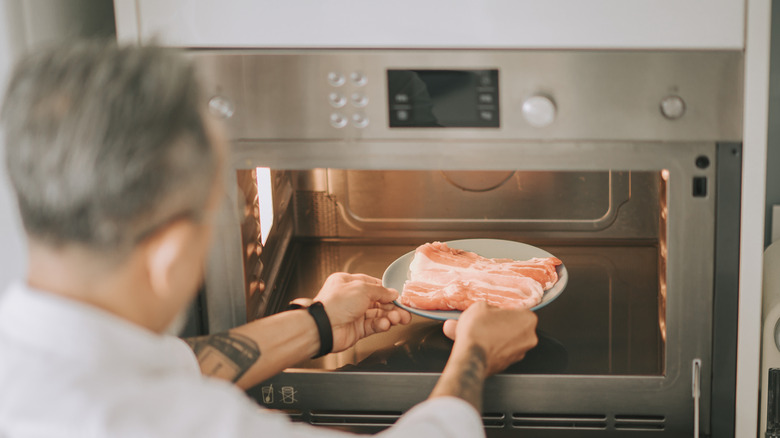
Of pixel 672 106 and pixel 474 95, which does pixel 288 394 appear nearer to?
pixel 474 95

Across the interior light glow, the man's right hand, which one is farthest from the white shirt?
the interior light glow

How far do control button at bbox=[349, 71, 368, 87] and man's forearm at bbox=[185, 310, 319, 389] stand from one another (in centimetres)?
34

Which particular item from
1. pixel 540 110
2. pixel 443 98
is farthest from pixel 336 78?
pixel 540 110

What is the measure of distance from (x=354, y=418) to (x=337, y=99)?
437 millimetres

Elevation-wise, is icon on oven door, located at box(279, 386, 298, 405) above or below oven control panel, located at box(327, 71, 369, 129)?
below

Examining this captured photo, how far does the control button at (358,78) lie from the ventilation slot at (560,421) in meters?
0.48

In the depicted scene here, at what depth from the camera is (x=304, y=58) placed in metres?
0.92

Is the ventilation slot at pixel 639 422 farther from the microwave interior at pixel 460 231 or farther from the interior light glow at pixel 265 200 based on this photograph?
the interior light glow at pixel 265 200

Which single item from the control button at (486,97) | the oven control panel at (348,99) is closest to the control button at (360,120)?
the oven control panel at (348,99)

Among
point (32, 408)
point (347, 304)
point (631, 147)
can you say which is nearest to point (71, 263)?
point (32, 408)

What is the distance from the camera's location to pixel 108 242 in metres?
0.62

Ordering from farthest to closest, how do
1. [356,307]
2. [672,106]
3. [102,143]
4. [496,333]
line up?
[356,307]
[496,333]
[672,106]
[102,143]

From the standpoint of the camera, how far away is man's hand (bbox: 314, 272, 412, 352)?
110cm

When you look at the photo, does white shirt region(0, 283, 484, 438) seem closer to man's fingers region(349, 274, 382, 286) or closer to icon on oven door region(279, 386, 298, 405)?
icon on oven door region(279, 386, 298, 405)
